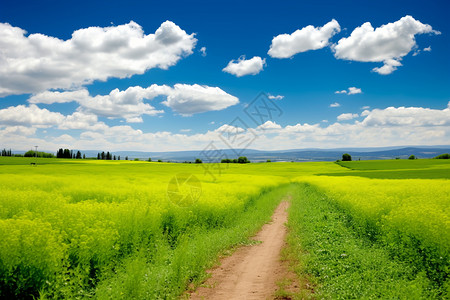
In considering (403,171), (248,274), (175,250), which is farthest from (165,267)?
(403,171)

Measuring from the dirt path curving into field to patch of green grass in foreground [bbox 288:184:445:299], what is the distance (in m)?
0.82

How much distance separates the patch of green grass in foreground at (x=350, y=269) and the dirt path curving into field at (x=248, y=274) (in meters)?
0.82

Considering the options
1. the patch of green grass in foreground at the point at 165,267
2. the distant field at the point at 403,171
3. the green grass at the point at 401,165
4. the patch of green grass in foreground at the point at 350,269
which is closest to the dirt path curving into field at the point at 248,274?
the patch of green grass in foreground at the point at 165,267

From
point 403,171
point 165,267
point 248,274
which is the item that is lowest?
point 248,274

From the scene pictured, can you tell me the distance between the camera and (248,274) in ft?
31.3

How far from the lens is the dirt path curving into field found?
809cm

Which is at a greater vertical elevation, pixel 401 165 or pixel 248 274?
pixel 401 165

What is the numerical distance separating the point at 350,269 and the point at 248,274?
3243 millimetres

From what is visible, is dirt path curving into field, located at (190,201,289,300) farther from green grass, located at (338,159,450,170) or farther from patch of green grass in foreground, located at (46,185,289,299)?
→ green grass, located at (338,159,450,170)

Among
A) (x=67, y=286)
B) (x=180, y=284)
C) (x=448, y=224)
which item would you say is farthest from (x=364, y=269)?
(x=67, y=286)

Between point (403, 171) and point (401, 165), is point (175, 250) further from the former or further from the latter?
point (401, 165)

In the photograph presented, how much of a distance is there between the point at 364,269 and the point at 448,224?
2.92 m

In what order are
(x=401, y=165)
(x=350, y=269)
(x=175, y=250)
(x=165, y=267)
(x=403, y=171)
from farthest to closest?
(x=401, y=165), (x=403, y=171), (x=175, y=250), (x=165, y=267), (x=350, y=269)

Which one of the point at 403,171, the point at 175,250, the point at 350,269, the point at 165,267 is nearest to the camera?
the point at 350,269
